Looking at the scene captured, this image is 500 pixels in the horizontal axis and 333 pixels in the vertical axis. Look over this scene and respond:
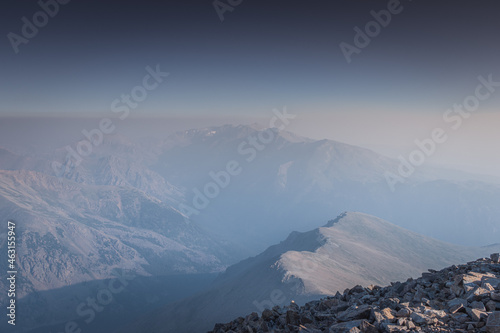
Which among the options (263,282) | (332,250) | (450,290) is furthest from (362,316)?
(332,250)

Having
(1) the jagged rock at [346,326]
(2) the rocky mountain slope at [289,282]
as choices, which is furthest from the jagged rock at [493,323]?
(2) the rocky mountain slope at [289,282]

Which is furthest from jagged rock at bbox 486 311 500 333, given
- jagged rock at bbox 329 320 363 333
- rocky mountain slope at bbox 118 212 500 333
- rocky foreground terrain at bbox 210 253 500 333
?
rocky mountain slope at bbox 118 212 500 333

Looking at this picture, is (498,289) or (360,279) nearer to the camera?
(498,289)

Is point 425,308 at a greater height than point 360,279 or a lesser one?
greater

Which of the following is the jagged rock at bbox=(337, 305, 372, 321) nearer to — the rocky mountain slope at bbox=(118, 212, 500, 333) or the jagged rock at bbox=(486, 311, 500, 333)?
the jagged rock at bbox=(486, 311, 500, 333)

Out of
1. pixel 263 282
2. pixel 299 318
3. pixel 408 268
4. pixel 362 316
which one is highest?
pixel 362 316

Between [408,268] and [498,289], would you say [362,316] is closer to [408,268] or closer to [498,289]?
[498,289]

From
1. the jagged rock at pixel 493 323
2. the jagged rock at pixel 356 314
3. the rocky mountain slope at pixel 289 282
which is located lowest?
the rocky mountain slope at pixel 289 282

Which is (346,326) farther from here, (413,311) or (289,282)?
(289,282)

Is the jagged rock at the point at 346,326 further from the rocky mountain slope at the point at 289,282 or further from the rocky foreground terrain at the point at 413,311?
the rocky mountain slope at the point at 289,282

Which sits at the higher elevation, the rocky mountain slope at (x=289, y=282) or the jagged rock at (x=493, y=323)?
the jagged rock at (x=493, y=323)
